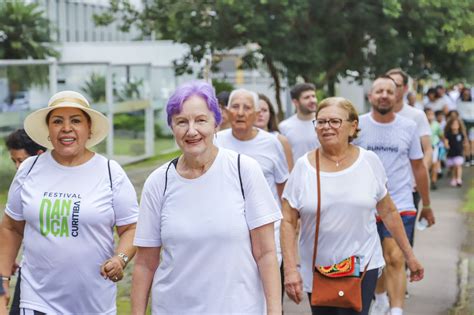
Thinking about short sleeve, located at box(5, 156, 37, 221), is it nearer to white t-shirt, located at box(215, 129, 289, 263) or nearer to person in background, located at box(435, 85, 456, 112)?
white t-shirt, located at box(215, 129, 289, 263)

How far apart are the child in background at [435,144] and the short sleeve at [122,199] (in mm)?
13387

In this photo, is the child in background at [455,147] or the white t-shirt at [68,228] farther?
the child in background at [455,147]

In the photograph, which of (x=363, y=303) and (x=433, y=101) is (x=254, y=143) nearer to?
(x=363, y=303)

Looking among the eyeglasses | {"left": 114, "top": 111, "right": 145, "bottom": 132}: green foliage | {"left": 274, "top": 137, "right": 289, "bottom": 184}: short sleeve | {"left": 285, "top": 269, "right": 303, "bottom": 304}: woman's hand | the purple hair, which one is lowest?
{"left": 114, "top": 111, "right": 145, "bottom": 132}: green foliage

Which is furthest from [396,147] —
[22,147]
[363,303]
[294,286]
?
[22,147]

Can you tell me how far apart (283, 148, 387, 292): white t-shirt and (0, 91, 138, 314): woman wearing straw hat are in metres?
1.11

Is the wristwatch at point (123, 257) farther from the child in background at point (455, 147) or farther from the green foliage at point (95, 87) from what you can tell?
the green foliage at point (95, 87)

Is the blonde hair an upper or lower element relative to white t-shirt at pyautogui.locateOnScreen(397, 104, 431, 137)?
upper

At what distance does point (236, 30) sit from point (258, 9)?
55cm

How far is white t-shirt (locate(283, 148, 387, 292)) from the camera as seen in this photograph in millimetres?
5398

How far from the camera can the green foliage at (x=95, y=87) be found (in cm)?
1964

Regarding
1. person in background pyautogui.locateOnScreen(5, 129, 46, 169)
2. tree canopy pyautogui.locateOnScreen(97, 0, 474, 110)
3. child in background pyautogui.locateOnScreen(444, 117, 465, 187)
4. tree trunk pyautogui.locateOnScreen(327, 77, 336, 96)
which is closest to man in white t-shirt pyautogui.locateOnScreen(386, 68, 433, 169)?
person in background pyautogui.locateOnScreen(5, 129, 46, 169)

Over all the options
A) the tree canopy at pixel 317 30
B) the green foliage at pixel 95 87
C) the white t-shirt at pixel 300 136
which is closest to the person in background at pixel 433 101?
the tree canopy at pixel 317 30

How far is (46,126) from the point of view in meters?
4.86
